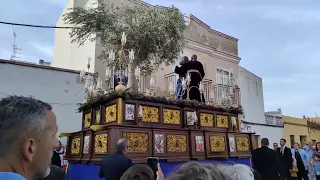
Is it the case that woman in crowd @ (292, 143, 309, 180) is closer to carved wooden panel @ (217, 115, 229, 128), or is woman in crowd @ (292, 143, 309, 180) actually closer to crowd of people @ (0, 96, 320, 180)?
carved wooden panel @ (217, 115, 229, 128)

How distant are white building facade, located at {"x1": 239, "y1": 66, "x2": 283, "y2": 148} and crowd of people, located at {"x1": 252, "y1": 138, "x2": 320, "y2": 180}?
566cm

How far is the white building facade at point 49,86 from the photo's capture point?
9.77 meters

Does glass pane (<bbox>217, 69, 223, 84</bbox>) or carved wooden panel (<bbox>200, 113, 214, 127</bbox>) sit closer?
carved wooden panel (<bbox>200, 113, 214, 127</bbox>)

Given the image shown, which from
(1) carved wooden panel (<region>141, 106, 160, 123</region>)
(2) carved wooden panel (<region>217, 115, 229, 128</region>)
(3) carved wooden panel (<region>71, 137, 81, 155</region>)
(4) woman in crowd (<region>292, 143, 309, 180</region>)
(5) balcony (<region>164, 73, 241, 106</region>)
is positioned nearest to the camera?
(1) carved wooden panel (<region>141, 106, 160, 123</region>)

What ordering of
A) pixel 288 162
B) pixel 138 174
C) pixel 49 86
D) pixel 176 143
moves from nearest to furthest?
1. pixel 138 174
2. pixel 176 143
3. pixel 288 162
4. pixel 49 86

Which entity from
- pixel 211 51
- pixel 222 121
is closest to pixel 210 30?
pixel 211 51

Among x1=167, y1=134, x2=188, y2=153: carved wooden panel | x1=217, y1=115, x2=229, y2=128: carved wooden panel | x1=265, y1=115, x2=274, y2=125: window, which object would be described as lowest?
x1=167, y1=134, x2=188, y2=153: carved wooden panel

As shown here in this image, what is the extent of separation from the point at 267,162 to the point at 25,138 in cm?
601

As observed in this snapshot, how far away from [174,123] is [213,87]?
6.35m

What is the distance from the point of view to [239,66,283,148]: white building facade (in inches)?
621

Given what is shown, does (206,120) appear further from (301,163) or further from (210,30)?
(210,30)

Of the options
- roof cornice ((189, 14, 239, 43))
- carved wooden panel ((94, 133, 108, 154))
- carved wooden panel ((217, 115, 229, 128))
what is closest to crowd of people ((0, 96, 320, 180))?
carved wooden panel ((94, 133, 108, 154))

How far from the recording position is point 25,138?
1.16 m

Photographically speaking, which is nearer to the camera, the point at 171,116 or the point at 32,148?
the point at 32,148
